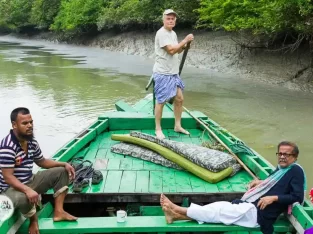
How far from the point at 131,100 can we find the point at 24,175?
8363mm

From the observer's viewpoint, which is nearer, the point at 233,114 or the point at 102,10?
the point at 233,114

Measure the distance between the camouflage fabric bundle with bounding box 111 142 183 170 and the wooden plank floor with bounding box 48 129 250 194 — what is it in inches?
1.5

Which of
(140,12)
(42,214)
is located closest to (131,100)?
(42,214)

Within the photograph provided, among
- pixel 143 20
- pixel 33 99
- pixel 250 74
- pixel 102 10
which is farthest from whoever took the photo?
pixel 102 10

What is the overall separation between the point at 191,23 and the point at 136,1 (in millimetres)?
3841

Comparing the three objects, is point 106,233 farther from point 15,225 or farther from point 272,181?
point 272,181

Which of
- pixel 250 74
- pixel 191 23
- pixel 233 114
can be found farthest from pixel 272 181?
pixel 191 23

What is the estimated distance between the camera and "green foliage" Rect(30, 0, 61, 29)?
112 feet

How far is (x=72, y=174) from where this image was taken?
3236 mm

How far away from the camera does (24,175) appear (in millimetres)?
3020

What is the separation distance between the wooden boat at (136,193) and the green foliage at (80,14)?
23.9 metres

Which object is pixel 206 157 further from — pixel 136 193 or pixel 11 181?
pixel 11 181

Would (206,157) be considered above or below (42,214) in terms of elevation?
above

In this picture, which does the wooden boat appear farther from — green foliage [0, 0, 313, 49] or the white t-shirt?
green foliage [0, 0, 313, 49]
